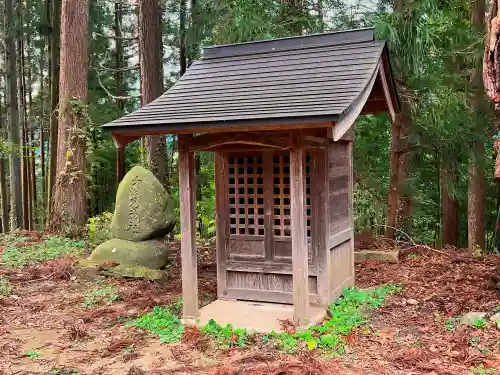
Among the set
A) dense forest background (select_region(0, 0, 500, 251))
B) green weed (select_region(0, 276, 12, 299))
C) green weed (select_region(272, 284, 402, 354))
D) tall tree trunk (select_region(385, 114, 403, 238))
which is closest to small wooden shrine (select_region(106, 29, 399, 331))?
green weed (select_region(272, 284, 402, 354))

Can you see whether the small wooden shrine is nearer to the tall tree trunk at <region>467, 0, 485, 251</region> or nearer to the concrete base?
the concrete base

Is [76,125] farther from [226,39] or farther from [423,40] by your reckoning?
[423,40]

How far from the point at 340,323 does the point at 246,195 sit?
1973mm

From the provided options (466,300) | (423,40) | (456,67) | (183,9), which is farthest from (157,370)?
(183,9)

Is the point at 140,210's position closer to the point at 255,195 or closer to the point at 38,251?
the point at 255,195

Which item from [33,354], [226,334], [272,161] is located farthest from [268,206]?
[33,354]

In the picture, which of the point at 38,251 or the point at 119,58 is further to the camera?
the point at 119,58

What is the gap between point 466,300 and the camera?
5.77 metres

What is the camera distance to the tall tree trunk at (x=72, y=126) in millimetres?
11125

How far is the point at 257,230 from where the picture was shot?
20.4 feet

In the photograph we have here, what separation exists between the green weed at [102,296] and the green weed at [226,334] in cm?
199

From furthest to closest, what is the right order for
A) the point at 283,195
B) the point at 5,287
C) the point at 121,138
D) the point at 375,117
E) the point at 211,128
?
the point at 375,117 → the point at 5,287 → the point at 283,195 → the point at 121,138 → the point at 211,128

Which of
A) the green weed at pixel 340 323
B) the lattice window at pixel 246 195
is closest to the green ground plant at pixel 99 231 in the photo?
the lattice window at pixel 246 195

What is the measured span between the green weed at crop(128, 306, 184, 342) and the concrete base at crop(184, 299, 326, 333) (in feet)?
0.60
